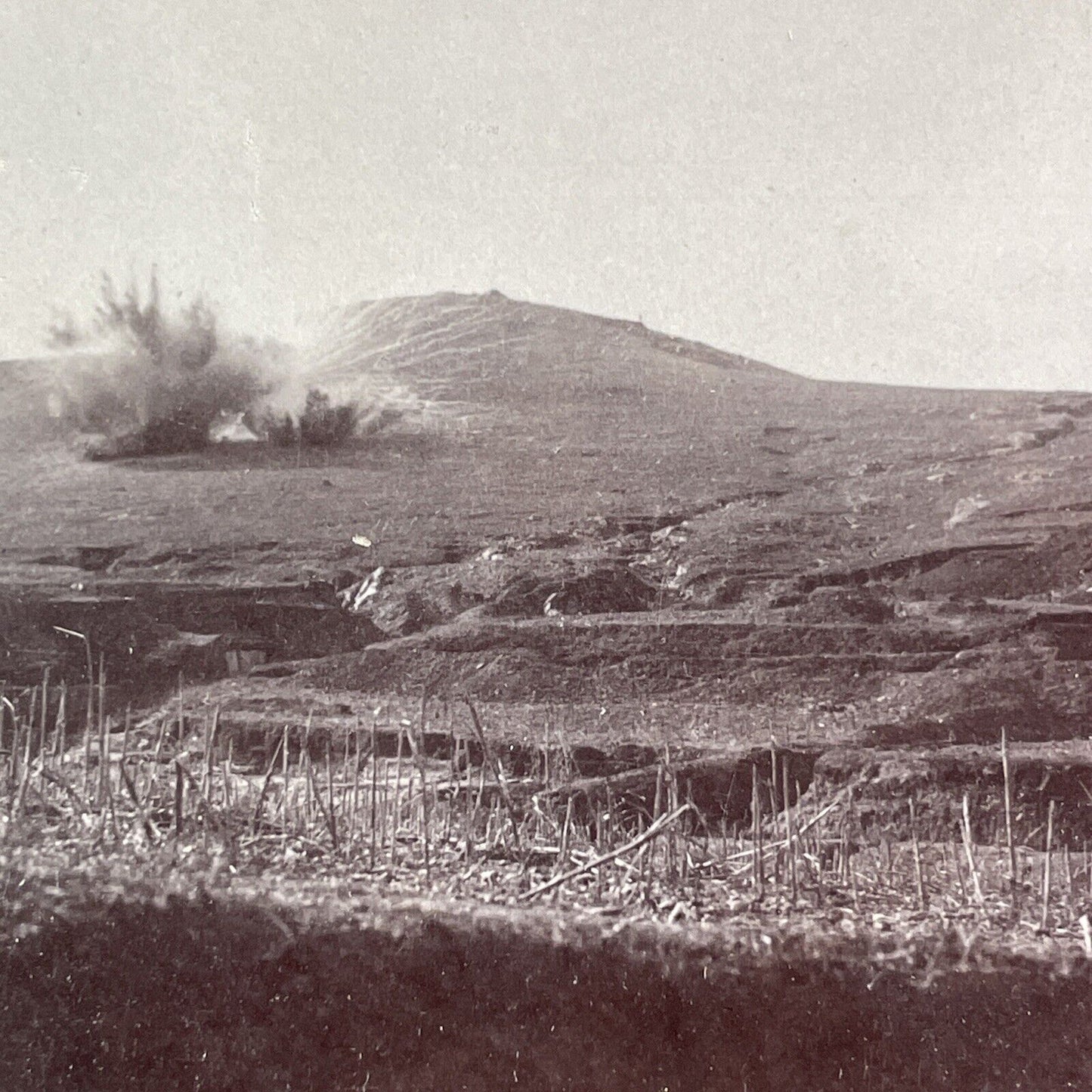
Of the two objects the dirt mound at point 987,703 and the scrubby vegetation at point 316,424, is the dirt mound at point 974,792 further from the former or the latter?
the scrubby vegetation at point 316,424

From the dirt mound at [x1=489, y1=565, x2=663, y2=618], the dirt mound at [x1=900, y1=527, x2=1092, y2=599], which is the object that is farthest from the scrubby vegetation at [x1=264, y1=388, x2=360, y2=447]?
the dirt mound at [x1=900, y1=527, x2=1092, y2=599]

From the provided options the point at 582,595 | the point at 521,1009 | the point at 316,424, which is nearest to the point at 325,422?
the point at 316,424

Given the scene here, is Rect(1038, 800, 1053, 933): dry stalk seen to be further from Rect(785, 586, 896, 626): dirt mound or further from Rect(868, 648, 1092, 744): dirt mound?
Rect(785, 586, 896, 626): dirt mound

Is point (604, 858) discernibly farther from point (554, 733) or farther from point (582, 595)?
point (582, 595)

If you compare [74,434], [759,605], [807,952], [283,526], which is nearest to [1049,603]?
[759,605]

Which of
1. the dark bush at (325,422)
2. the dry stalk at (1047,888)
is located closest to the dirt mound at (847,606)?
the dry stalk at (1047,888)

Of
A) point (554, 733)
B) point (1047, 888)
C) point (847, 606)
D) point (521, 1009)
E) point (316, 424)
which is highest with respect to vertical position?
point (316, 424)

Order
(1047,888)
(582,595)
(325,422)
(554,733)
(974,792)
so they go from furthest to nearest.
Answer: (325,422) < (582,595) < (554,733) < (974,792) < (1047,888)

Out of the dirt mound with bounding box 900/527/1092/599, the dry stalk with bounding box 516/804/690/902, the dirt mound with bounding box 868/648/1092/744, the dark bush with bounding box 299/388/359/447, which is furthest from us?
the dark bush with bounding box 299/388/359/447
